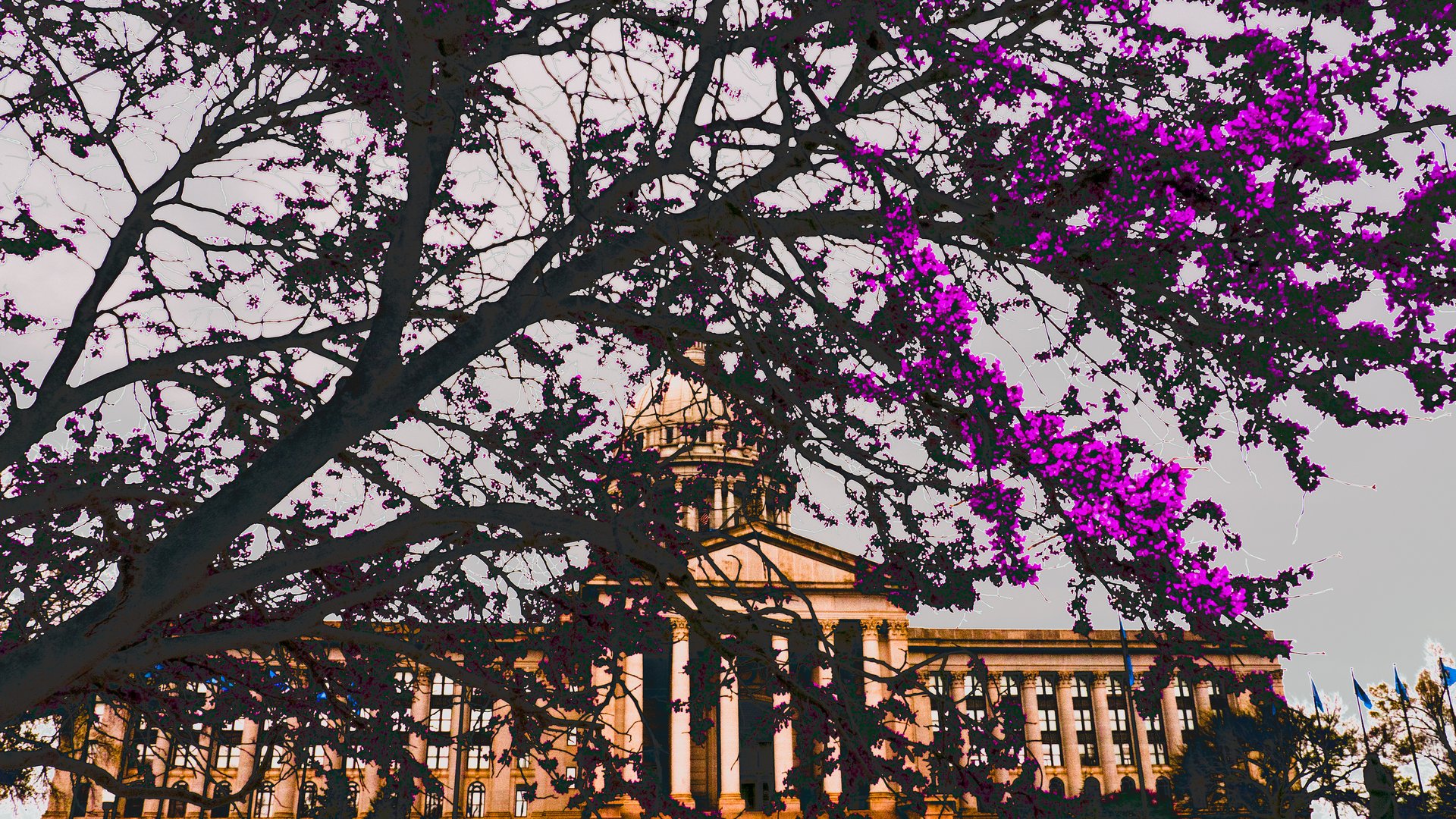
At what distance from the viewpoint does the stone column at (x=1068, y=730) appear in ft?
191

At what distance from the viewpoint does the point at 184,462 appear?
30.5 feet

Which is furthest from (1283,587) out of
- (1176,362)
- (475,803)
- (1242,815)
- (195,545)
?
(475,803)

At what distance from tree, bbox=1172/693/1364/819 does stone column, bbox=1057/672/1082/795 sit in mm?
10688

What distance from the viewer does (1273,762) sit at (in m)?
41.0

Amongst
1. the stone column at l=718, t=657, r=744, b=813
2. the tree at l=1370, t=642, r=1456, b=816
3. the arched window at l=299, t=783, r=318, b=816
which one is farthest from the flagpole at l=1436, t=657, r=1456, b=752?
the arched window at l=299, t=783, r=318, b=816

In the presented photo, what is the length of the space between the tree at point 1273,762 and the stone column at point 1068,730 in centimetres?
1069

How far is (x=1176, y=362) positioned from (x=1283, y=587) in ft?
4.33

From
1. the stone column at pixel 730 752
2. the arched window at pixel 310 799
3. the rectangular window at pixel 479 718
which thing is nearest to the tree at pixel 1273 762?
the stone column at pixel 730 752

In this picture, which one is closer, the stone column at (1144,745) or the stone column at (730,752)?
the stone column at (730,752)

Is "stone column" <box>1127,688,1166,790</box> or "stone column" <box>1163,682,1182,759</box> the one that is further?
"stone column" <box>1163,682,1182,759</box>

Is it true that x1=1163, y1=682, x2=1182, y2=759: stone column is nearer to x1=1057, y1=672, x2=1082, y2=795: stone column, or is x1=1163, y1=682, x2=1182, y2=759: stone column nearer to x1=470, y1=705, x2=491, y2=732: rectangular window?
x1=1057, y1=672, x2=1082, y2=795: stone column

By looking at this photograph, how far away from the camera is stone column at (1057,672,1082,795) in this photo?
58.3 meters

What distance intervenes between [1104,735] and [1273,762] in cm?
1885

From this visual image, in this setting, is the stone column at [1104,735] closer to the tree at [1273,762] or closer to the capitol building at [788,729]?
the capitol building at [788,729]
